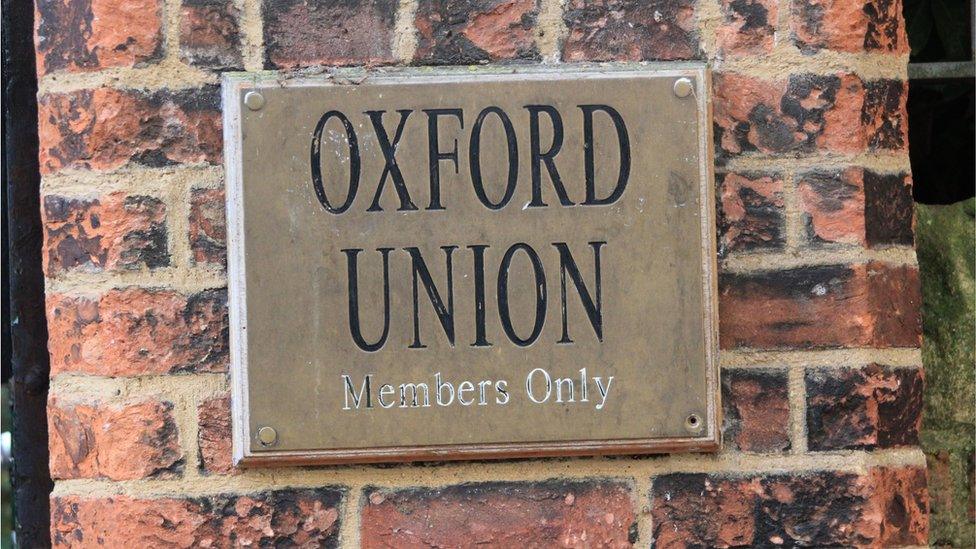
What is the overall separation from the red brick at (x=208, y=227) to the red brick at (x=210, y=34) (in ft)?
0.46

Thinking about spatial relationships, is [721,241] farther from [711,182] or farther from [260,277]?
[260,277]

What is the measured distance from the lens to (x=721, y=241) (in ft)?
3.96

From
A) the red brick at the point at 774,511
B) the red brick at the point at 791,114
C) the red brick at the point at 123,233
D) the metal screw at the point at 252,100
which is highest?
the metal screw at the point at 252,100

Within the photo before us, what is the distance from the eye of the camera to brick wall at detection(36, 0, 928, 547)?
3.89 feet

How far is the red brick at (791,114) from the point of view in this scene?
3.94 feet

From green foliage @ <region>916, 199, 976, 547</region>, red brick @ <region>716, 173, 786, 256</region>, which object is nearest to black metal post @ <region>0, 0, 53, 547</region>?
red brick @ <region>716, 173, 786, 256</region>

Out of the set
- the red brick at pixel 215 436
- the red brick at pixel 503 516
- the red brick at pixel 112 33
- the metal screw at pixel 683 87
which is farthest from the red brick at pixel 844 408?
the red brick at pixel 112 33

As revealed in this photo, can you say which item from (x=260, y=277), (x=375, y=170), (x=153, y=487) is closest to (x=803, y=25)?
(x=375, y=170)

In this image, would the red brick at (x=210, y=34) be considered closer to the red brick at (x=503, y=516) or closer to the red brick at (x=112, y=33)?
the red brick at (x=112, y=33)

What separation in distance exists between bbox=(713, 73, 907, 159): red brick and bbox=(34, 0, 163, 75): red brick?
61 centimetres

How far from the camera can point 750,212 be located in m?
1.21

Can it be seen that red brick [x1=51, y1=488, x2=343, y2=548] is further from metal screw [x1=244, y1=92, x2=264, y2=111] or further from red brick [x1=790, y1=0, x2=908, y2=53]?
red brick [x1=790, y1=0, x2=908, y2=53]

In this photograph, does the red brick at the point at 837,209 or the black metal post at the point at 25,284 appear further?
the black metal post at the point at 25,284

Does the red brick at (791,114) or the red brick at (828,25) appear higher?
the red brick at (828,25)
